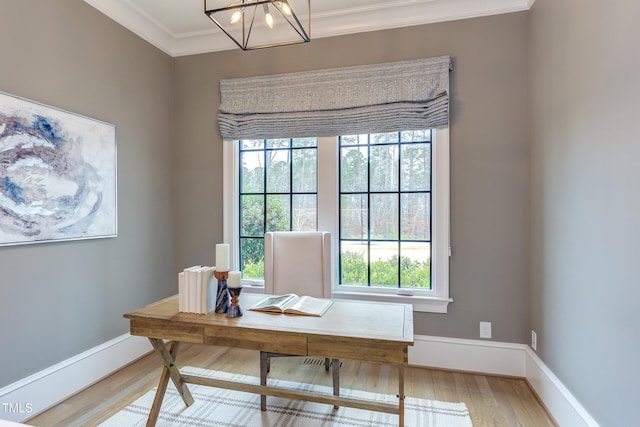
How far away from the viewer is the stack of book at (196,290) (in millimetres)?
1605

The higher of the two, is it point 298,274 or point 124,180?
point 124,180

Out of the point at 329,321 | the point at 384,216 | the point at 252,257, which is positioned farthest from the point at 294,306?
the point at 252,257

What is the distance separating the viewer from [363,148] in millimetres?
2727

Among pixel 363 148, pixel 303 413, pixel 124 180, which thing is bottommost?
pixel 303 413

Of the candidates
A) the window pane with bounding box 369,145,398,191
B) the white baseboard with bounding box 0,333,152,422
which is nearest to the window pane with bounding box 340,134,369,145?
the window pane with bounding box 369,145,398,191

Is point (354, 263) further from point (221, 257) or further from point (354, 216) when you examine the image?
point (221, 257)

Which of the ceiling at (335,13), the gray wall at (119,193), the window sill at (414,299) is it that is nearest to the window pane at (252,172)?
the gray wall at (119,193)

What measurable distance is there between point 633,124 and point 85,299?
10.2ft

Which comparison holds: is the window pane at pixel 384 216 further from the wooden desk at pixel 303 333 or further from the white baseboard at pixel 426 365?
the wooden desk at pixel 303 333

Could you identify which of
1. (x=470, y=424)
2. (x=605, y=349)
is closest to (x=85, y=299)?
(x=470, y=424)

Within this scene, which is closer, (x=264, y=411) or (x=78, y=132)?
(x=264, y=411)

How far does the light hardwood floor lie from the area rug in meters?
0.09

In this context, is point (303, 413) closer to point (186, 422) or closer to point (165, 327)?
point (186, 422)

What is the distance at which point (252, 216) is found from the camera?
2998 millimetres
